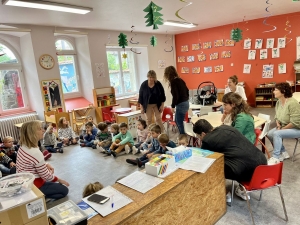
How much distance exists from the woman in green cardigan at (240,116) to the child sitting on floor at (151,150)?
1.28 m

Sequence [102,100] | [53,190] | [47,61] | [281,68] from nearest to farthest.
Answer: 1. [53,190]
2. [47,61]
3. [102,100]
4. [281,68]

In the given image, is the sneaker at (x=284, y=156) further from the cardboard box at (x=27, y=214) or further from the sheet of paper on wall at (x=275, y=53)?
the sheet of paper on wall at (x=275, y=53)

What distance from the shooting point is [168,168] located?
178 cm

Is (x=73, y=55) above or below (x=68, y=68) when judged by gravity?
above

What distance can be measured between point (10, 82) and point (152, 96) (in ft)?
13.0

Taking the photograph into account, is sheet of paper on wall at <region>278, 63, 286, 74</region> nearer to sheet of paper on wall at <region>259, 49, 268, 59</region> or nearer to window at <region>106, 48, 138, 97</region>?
sheet of paper on wall at <region>259, 49, 268, 59</region>

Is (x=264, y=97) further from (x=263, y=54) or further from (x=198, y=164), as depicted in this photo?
(x=198, y=164)

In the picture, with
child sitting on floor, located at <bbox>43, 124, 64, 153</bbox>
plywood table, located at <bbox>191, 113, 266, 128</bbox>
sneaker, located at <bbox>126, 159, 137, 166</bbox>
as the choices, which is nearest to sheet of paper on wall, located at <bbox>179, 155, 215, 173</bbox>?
plywood table, located at <bbox>191, 113, 266, 128</bbox>

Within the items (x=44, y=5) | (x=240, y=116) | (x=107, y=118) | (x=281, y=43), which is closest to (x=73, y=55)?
(x=107, y=118)

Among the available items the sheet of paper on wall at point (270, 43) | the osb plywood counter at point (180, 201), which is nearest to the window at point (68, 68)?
the osb plywood counter at point (180, 201)

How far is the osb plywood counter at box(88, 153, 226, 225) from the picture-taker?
53.2 inches

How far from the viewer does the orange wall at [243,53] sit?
22.1 ft

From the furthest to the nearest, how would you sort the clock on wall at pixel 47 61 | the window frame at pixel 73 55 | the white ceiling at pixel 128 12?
the window frame at pixel 73 55 < the clock on wall at pixel 47 61 < the white ceiling at pixel 128 12

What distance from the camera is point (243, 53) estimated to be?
752cm
